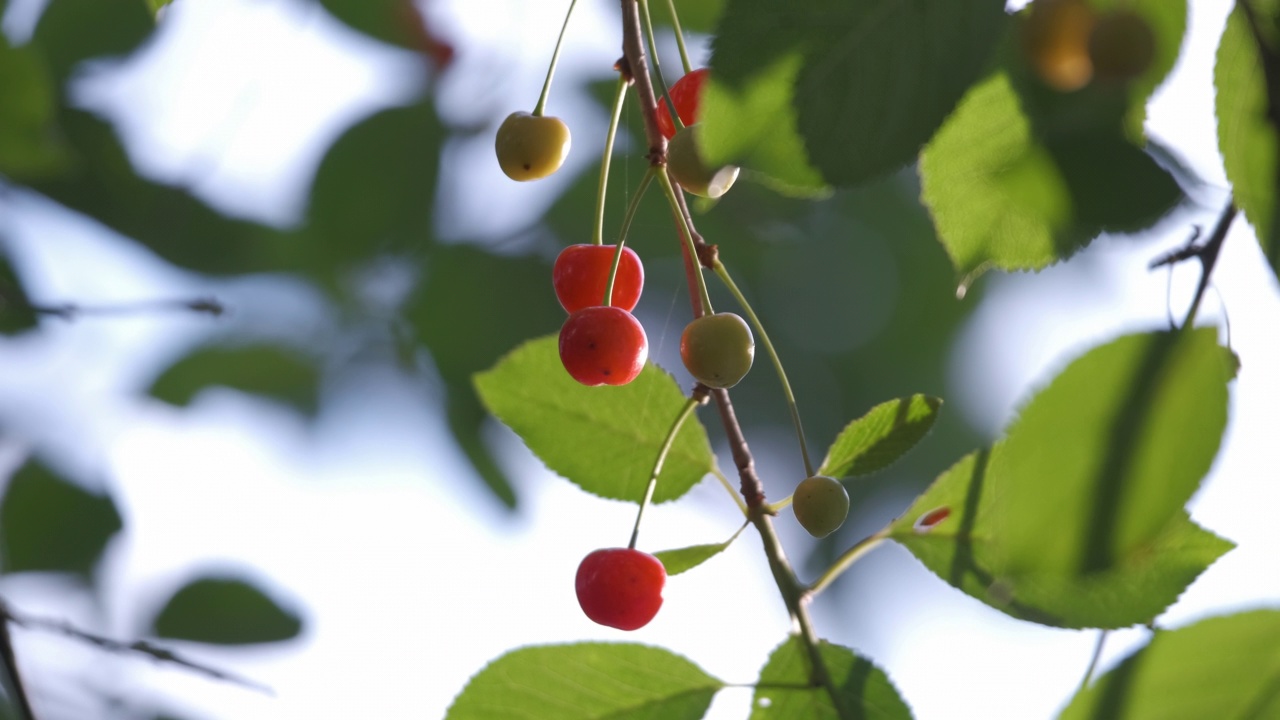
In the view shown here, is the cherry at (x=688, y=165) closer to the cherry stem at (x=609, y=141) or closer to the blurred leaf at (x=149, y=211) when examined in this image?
the cherry stem at (x=609, y=141)

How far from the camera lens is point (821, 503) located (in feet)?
1.97

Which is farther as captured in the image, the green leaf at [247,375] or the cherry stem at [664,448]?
the green leaf at [247,375]

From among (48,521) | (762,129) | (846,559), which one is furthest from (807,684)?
(48,521)

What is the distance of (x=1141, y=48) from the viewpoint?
1.34 feet

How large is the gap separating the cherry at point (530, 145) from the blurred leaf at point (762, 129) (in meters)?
0.32

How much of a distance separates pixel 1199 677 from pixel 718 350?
301 millimetres

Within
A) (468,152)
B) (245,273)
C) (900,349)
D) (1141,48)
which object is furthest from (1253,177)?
(900,349)

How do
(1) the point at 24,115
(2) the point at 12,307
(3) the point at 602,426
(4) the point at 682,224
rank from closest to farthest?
(4) the point at 682,224, (3) the point at 602,426, (1) the point at 24,115, (2) the point at 12,307

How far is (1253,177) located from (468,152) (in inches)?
68.1

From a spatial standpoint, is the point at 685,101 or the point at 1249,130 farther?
the point at 685,101

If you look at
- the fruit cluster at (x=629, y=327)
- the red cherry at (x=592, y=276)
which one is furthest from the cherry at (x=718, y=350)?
the red cherry at (x=592, y=276)

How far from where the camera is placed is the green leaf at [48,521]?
3.93 ft

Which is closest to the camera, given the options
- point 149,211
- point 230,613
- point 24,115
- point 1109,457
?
point 1109,457

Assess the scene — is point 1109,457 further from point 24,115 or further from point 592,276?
point 24,115
